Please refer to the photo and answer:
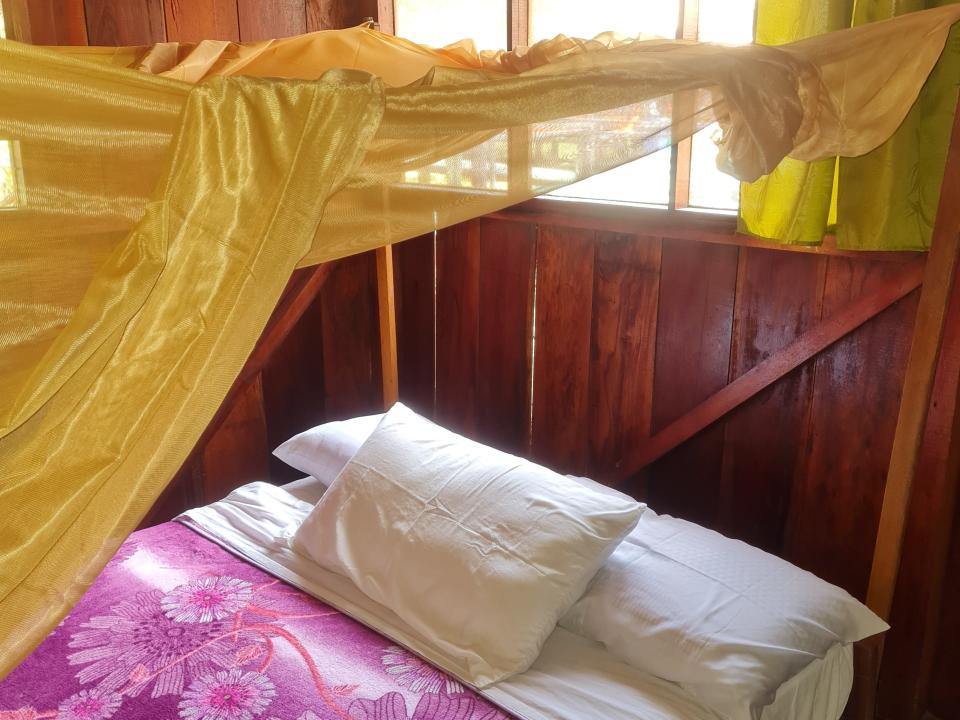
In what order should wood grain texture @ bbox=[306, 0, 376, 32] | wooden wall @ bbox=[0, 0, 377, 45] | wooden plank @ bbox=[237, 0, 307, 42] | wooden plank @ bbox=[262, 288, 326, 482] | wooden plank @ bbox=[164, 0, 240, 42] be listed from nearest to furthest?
1. wooden wall @ bbox=[0, 0, 377, 45]
2. wooden plank @ bbox=[164, 0, 240, 42]
3. wooden plank @ bbox=[237, 0, 307, 42]
4. wood grain texture @ bbox=[306, 0, 376, 32]
5. wooden plank @ bbox=[262, 288, 326, 482]

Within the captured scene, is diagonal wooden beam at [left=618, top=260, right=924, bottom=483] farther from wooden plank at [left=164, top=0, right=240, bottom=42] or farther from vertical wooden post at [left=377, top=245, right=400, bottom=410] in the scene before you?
wooden plank at [left=164, top=0, right=240, bottom=42]

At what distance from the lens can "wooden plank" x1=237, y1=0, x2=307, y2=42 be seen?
9.20 ft

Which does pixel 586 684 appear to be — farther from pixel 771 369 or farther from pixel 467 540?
pixel 771 369

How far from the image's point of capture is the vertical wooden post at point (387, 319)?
271 centimetres

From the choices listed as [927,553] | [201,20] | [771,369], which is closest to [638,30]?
[771,369]

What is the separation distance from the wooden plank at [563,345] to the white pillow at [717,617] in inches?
31.0

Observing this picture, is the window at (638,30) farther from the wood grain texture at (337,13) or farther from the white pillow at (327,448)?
the white pillow at (327,448)

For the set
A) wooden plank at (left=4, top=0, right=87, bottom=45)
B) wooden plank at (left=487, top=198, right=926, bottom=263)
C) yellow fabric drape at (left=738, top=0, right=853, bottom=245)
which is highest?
wooden plank at (left=4, top=0, right=87, bottom=45)

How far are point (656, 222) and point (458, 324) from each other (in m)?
0.87

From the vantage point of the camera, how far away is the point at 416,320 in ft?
10.2

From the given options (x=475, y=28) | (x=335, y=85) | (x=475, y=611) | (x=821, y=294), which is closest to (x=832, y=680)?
(x=475, y=611)

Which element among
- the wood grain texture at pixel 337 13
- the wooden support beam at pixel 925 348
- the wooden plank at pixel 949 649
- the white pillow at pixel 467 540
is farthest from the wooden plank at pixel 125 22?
the wooden plank at pixel 949 649

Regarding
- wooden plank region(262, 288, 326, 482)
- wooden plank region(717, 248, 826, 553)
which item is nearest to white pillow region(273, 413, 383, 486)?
wooden plank region(262, 288, 326, 482)

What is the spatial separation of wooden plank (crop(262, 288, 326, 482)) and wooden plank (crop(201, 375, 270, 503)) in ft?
0.13
